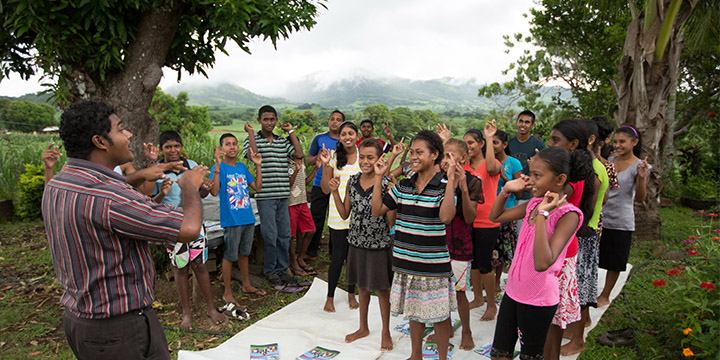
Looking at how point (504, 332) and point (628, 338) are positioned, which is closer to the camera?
point (504, 332)

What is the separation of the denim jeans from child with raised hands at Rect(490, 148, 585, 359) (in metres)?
2.96

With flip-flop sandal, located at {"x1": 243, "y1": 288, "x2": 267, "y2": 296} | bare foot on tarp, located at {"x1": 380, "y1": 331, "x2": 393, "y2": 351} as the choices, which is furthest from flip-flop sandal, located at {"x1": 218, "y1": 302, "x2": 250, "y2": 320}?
bare foot on tarp, located at {"x1": 380, "y1": 331, "x2": 393, "y2": 351}

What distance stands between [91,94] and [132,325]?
364 centimetres

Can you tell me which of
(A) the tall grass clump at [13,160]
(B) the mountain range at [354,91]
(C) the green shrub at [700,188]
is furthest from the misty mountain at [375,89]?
(A) the tall grass clump at [13,160]

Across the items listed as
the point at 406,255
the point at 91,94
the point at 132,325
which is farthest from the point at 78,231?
the point at 91,94

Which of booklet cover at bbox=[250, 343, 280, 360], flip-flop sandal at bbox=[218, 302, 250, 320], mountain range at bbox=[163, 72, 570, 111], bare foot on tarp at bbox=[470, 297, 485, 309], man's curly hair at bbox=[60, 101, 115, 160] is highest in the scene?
mountain range at bbox=[163, 72, 570, 111]

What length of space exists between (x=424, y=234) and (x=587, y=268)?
1.41m

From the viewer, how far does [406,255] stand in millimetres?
3199

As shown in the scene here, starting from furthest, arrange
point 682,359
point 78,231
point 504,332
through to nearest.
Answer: point 682,359 → point 504,332 → point 78,231

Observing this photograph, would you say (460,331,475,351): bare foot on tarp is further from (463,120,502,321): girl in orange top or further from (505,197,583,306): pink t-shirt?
(505,197,583,306): pink t-shirt

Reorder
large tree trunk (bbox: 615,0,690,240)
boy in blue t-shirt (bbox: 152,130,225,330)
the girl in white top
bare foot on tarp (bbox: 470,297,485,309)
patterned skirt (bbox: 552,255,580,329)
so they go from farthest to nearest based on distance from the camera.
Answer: large tree trunk (bbox: 615,0,690,240) → bare foot on tarp (bbox: 470,297,485,309) → the girl in white top → boy in blue t-shirt (bbox: 152,130,225,330) → patterned skirt (bbox: 552,255,580,329)

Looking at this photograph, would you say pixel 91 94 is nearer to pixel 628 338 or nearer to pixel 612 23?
pixel 628 338

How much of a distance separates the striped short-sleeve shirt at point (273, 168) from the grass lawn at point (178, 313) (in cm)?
112

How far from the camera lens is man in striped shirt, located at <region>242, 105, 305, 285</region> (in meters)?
4.99
